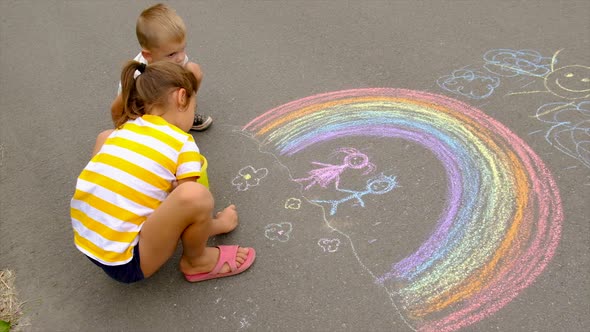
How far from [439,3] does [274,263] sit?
110 inches

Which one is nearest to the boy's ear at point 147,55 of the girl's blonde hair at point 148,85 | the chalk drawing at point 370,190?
the girl's blonde hair at point 148,85

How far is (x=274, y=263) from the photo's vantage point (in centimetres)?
229

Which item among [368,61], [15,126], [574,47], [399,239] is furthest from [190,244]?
[574,47]

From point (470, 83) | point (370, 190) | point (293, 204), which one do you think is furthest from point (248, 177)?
point (470, 83)

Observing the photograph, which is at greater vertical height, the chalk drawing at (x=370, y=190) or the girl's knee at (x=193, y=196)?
the chalk drawing at (x=370, y=190)

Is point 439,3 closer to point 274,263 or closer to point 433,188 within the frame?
point 433,188

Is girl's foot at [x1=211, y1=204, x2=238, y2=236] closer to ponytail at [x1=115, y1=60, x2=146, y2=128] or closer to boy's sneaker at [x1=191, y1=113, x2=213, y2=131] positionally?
ponytail at [x1=115, y1=60, x2=146, y2=128]

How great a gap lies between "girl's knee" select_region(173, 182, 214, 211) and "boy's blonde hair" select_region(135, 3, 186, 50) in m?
1.19

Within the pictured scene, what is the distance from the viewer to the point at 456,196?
8.09 ft

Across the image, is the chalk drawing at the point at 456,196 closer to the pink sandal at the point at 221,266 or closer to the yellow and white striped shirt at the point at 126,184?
the pink sandal at the point at 221,266

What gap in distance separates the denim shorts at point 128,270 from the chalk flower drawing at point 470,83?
2156 mm

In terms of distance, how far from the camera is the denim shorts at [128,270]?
203 cm

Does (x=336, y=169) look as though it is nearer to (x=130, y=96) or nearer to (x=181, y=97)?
(x=181, y=97)

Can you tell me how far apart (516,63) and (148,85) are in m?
2.43
